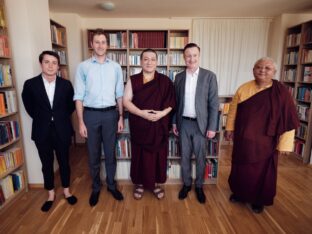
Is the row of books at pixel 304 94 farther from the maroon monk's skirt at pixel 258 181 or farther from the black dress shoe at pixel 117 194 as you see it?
the black dress shoe at pixel 117 194

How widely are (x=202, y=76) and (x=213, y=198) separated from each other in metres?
1.29

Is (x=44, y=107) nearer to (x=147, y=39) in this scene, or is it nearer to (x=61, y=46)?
(x=61, y=46)

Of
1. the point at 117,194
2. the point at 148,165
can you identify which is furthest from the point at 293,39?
the point at 117,194

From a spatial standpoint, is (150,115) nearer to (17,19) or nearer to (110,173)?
(110,173)

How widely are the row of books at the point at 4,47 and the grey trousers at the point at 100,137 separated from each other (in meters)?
0.97

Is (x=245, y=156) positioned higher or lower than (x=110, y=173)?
higher

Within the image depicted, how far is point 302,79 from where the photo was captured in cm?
336

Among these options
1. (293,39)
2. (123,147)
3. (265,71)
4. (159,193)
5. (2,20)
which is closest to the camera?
(265,71)

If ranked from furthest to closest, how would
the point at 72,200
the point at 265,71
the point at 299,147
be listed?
1. the point at 299,147
2. the point at 72,200
3. the point at 265,71

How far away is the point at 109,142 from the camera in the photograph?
2021 mm

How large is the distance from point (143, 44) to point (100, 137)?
2.45m

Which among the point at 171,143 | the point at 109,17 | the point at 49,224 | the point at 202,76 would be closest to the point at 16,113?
the point at 49,224

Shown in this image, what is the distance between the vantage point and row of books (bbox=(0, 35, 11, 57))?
1934mm

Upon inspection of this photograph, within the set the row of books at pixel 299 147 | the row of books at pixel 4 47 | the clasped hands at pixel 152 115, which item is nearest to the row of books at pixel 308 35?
the row of books at pixel 299 147
